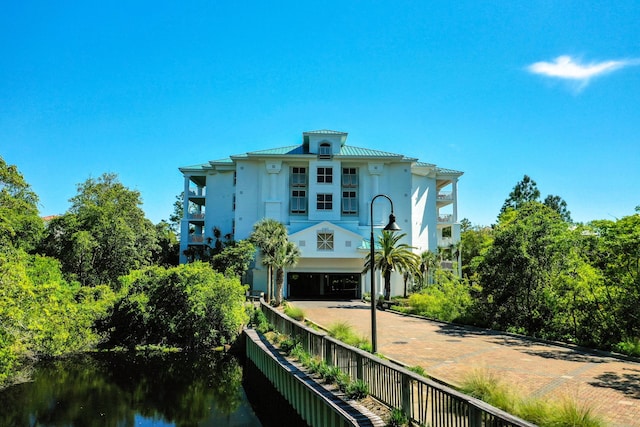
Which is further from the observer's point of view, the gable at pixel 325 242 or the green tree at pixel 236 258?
the gable at pixel 325 242

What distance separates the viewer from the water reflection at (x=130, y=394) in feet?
49.3

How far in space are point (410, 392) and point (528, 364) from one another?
7.33 m

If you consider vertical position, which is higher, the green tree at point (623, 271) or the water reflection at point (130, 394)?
the green tree at point (623, 271)

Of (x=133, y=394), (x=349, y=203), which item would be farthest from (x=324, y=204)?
(x=133, y=394)

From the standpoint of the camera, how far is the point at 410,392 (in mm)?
8203

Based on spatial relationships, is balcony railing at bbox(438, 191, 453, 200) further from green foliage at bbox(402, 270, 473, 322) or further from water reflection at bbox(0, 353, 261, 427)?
water reflection at bbox(0, 353, 261, 427)

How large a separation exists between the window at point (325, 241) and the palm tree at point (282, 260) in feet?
17.5

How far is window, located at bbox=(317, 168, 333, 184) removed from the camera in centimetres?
4881

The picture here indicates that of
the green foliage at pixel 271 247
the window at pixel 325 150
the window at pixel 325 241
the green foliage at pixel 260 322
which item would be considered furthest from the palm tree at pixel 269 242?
the window at pixel 325 150

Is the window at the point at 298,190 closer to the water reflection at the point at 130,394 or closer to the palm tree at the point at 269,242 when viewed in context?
the palm tree at the point at 269,242

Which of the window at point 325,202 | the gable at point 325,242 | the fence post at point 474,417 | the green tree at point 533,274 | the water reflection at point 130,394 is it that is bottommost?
the water reflection at point 130,394

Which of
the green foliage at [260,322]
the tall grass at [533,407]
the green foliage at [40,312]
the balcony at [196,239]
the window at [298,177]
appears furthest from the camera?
the balcony at [196,239]

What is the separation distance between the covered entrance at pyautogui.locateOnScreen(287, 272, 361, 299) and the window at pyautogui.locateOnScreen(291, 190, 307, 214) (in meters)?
6.70

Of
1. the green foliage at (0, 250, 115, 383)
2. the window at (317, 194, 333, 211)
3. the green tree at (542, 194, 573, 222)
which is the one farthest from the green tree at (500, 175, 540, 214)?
the green foliage at (0, 250, 115, 383)
